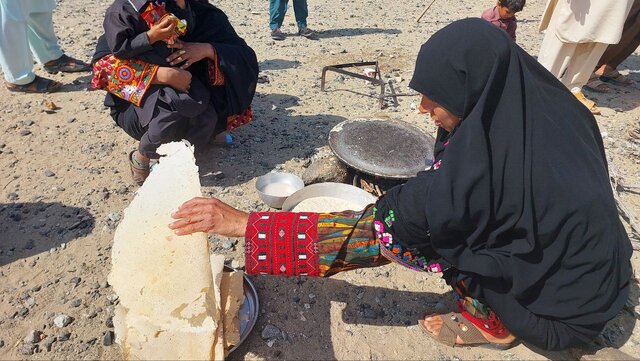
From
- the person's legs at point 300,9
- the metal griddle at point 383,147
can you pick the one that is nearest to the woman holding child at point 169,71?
the metal griddle at point 383,147

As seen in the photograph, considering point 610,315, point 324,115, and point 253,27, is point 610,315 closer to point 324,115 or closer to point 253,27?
point 324,115

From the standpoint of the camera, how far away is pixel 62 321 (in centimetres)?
243

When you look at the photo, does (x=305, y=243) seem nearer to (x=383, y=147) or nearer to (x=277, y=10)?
(x=383, y=147)

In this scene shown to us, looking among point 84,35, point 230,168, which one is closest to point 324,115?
point 230,168

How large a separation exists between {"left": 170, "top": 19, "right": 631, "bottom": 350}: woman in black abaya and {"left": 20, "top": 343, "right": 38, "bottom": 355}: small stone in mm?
1139

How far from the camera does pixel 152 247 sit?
210cm

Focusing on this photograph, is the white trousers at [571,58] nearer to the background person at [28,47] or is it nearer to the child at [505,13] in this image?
the child at [505,13]

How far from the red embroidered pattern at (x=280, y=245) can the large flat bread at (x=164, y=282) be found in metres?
0.22

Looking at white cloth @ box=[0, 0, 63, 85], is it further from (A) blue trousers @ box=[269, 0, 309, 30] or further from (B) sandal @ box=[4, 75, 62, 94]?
(A) blue trousers @ box=[269, 0, 309, 30]

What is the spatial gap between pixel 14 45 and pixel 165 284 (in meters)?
3.83

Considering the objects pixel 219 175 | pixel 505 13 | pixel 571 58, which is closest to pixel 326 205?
pixel 219 175

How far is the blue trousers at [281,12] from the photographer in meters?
6.60

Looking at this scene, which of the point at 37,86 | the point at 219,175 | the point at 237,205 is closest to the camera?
the point at 237,205

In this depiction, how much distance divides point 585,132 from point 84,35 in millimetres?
6437
